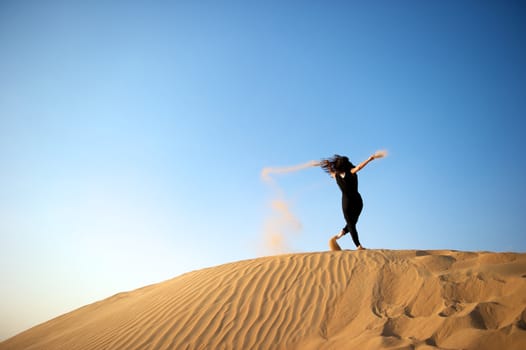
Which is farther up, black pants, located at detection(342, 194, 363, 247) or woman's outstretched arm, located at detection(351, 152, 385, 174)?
woman's outstretched arm, located at detection(351, 152, 385, 174)

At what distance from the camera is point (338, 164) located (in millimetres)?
7957

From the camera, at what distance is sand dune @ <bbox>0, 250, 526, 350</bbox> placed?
3799 mm

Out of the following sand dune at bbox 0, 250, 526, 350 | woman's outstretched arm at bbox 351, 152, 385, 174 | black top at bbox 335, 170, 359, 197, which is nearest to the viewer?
sand dune at bbox 0, 250, 526, 350

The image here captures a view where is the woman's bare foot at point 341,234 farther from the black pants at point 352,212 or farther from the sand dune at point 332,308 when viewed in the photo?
the sand dune at point 332,308

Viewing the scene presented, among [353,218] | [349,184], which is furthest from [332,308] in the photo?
[349,184]

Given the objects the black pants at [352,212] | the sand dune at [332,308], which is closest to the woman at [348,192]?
the black pants at [352,212]

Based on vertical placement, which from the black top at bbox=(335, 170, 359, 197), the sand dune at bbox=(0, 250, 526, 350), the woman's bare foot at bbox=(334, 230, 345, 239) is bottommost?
the sand dune at bbox=(0, 250, 526, 350)

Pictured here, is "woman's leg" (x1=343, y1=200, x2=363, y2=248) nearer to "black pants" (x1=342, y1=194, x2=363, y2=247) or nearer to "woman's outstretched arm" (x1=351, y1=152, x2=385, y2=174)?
"black pants" (x1=342, y1=194, x2=363, y2=247)

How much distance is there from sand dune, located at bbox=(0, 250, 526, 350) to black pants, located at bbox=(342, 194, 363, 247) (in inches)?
31.7

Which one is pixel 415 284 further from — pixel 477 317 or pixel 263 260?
pixel 263 260

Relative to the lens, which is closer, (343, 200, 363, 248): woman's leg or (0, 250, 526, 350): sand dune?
(0, 250, 526, 350): sand dune

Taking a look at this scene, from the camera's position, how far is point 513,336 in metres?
3.28

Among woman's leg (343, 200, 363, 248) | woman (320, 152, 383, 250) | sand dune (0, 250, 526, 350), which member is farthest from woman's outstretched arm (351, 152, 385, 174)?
sand dune (0, 250, 526, 350)

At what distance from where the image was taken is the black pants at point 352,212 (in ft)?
24.8
